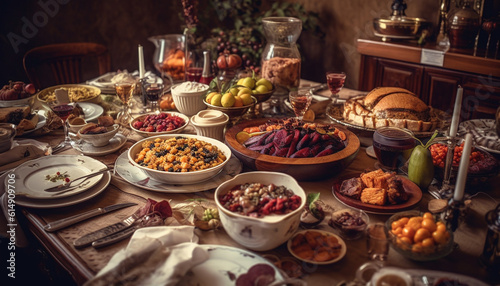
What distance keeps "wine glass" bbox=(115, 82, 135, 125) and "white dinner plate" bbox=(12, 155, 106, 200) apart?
1.66 feet

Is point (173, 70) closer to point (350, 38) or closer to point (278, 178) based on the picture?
point (278, 178)

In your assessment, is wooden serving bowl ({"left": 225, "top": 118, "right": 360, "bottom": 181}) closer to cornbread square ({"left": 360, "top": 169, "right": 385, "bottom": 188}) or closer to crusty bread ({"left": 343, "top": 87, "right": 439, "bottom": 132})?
cornbread square ({"left": 360, "top": 169, "right": 385, "bottom": 188})

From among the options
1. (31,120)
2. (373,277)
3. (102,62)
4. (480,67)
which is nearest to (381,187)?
(373,277)

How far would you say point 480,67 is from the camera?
3.28m

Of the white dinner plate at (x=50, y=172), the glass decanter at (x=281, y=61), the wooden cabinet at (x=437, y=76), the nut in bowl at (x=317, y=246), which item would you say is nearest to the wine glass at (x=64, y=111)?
the white dinner plate at (x=50, y=172)

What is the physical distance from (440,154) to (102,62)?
2799 millimetres

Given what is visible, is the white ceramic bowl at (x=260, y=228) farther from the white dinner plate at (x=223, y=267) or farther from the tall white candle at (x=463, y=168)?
the tall white candle at (x=463, y=168)

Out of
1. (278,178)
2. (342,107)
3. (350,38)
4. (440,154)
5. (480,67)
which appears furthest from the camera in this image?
(350,38)

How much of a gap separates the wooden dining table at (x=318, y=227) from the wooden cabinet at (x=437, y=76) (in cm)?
192

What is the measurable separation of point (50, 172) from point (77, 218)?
0.37 meters

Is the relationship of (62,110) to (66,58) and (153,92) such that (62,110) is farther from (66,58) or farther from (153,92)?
(66,58)

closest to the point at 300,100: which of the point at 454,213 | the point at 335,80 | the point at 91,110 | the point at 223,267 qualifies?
the point at 335,80

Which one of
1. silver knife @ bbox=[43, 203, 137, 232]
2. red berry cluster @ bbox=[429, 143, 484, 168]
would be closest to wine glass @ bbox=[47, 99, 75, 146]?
silver knife @ bbox=[43, 203, 137, 232]

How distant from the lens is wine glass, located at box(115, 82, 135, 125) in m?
2.11
